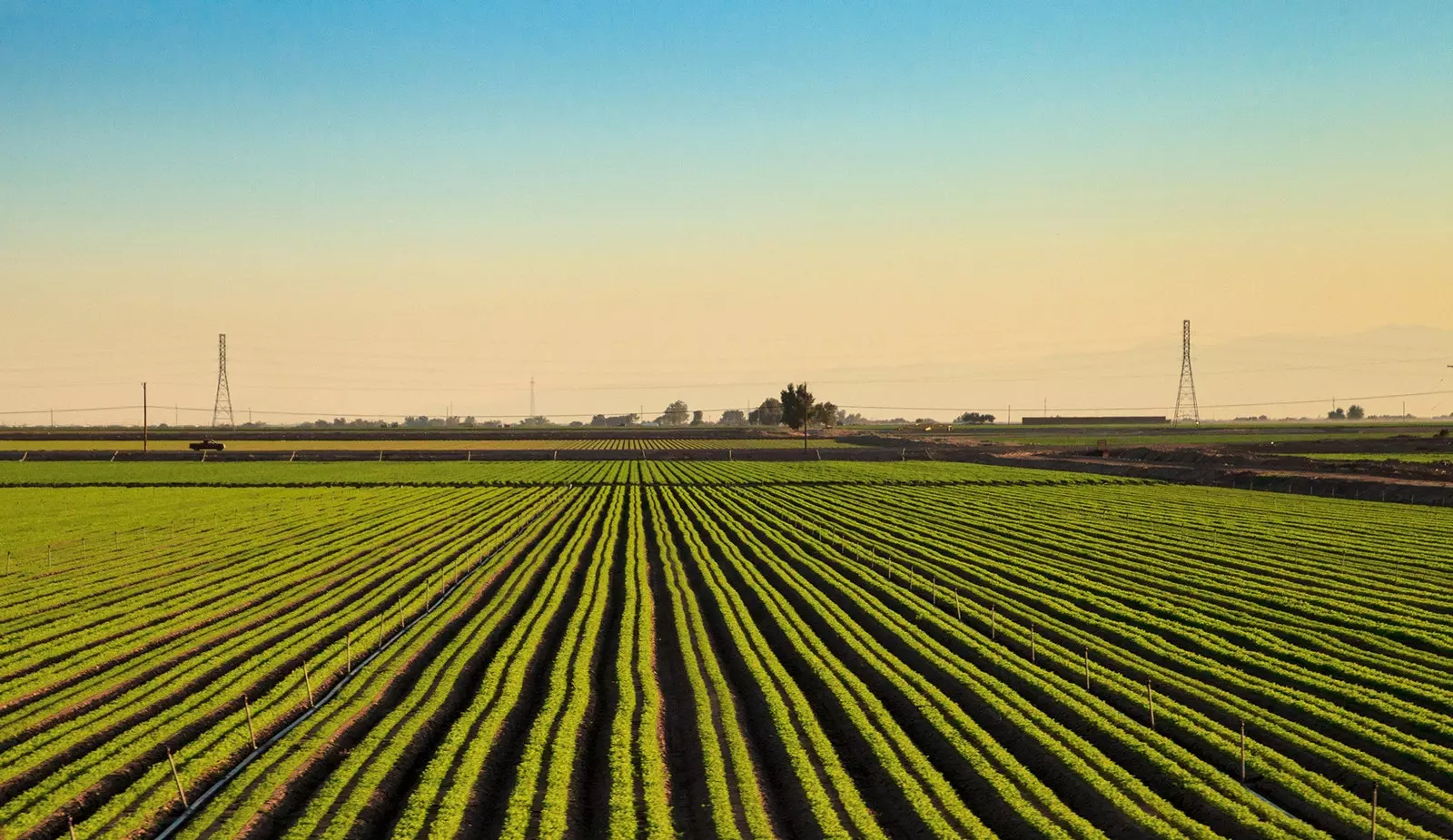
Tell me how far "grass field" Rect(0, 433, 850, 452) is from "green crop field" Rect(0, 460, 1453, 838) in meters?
83.2

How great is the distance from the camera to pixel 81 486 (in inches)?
3046

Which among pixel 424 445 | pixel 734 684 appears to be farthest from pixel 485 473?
pixel 734 684

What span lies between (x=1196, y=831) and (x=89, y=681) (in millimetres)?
20134

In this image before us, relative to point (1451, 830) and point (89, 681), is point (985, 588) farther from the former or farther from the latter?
point (89, 681)

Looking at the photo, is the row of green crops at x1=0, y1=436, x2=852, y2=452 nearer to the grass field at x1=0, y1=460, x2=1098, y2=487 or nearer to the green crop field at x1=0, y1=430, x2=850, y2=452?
the green crop field at x1=0, y1=430, x2=850, y2=452

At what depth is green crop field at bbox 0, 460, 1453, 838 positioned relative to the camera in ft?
49.3

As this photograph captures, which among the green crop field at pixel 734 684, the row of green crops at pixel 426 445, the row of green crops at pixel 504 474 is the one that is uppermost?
the row of green crops at pixel 426 445

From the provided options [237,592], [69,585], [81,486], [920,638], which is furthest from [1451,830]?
[81,486]

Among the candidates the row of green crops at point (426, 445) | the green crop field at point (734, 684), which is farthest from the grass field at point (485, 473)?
the green crop field at point (734, 684)

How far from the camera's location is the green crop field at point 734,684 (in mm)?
15016

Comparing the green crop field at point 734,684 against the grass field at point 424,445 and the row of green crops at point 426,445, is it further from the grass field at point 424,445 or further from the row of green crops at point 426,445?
the grass field at point 424,445

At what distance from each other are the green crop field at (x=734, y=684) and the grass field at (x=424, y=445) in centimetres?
8318

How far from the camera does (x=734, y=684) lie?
22.1 meters

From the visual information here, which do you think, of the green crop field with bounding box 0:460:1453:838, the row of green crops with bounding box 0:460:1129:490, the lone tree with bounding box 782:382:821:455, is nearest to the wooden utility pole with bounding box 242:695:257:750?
the green crop field with bounding box 0:460:1453:838
